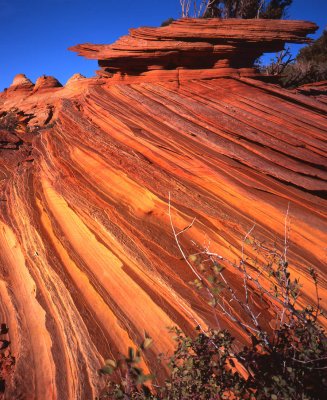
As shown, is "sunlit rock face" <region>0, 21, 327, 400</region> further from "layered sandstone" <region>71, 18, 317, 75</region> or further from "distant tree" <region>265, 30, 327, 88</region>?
"distant tree" <region>265, 30, 327, 88</region>

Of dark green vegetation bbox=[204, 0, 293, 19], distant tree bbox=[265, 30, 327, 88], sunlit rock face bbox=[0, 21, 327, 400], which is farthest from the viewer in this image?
dark green vegetation bbox=[204, 0, 293, 19]

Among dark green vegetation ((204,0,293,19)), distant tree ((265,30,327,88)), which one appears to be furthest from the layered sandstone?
dark green vegetation ((204,0,293,19))

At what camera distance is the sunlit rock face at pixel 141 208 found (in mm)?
3945

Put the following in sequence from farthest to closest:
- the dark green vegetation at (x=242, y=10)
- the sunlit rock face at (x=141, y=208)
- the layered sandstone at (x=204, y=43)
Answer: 1. the dark green vegetation at (x=242, y=10)
2. the layered sandstone at (x=204, y=43)
3. the sunlit rock face at (x=141, y=208)

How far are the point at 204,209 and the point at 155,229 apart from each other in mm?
949

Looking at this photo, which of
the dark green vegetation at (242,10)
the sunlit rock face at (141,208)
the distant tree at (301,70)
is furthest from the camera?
the dark green vegetation at (242,10)

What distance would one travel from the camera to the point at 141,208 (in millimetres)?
5293

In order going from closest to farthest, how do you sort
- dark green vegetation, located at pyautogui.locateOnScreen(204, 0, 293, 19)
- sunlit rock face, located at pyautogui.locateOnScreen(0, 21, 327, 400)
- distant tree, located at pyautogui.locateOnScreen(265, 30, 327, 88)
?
sunlit rock face, located at pyautogui.locateOnScreen(0, 21, 327, 400)
distant tree, located at pyautogui.locateOnScreen(265, 30, 327, 88)
dark green vegetation, located at pyautogui.locateOnScreen(204, 0, 293, 19)

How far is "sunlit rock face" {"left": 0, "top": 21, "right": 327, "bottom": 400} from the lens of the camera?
3.95 meters

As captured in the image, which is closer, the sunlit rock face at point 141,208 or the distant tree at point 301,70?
the sunlit rock face at point 141,208

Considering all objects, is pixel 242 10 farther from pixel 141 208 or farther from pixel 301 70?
pixel 141 208

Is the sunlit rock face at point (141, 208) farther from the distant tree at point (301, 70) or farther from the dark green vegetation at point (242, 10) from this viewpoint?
the dark green vegetation at point (242, 10)

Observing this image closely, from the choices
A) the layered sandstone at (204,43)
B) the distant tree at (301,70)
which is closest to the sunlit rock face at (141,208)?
the layered sandstone at (204,43)

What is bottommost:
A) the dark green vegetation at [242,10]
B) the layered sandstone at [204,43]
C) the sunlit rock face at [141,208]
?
the sunlit rock face at [141,208]
